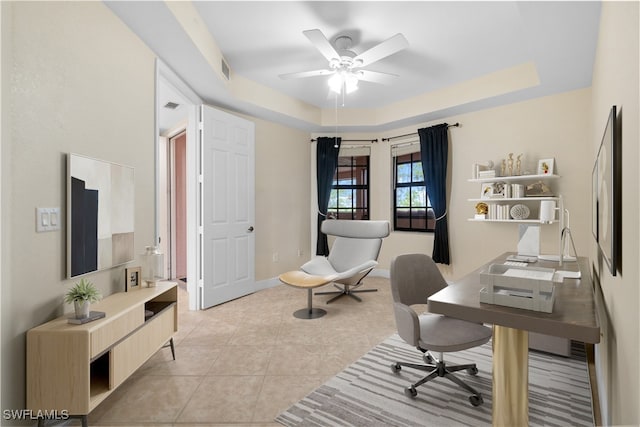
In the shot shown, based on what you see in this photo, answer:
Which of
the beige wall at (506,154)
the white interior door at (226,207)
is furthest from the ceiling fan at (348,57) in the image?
the beige wall at (506,154)

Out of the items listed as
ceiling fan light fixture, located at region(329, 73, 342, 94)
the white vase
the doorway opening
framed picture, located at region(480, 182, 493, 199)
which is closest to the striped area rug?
the white vase

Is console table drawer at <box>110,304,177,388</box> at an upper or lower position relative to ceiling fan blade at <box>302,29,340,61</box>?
lower

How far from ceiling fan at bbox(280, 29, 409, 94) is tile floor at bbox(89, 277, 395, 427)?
2.37 metres

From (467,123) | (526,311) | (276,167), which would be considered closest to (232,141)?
(276,167)

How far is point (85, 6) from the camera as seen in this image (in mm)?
1935

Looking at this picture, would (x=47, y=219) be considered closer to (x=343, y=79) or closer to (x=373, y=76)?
(x=343, y=79)

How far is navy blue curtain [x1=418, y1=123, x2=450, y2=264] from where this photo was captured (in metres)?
4.44

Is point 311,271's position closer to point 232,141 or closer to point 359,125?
point 232,141

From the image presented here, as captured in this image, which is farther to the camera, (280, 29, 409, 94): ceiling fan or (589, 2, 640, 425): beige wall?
(280, 29, 409, 94): ceiling fan

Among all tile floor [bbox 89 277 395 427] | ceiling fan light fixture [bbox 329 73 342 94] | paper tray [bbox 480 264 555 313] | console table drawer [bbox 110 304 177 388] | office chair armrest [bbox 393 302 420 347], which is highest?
ceiling fan light fixture [bbox 329 73 342 94]

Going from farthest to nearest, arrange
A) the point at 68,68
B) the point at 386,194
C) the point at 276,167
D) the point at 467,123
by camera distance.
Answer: the point at 386,194, the point at 276,167, the point at 467,123, the point at 68,68

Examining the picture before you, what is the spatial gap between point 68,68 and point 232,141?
2.22m

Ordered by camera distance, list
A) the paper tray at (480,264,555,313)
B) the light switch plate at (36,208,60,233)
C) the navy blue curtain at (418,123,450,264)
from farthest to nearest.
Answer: the navy blue curtain at (418,123,450,264)
the light switch plate at (36,208,60,233)
the paper tray at (480,264,555,313)

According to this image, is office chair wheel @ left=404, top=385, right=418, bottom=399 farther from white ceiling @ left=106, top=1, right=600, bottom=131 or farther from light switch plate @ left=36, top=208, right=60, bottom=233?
white ceiling @ left=106, top=1, right=600, bottom=131
